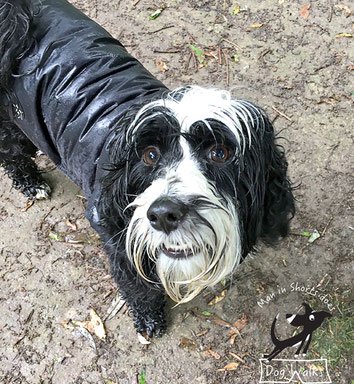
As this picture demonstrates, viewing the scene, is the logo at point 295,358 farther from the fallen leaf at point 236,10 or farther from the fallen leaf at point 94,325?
the fallen leaf at point 236,10

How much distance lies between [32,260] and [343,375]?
2.14 metres

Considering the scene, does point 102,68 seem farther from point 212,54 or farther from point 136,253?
point 212,54

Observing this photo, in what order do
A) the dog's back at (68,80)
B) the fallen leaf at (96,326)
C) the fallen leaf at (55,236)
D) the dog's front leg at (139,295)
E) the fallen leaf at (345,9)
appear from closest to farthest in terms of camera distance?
the dog's front leg at (139,295), the dog's back at (68,80), the fallen leaf at (96,326), the fallen leaf at (55,236), the fallen leaf at (345,9)

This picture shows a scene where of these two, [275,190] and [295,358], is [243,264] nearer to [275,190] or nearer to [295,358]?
[295,358]

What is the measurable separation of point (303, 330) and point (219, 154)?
164 centimetres

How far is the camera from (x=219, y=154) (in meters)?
2.32

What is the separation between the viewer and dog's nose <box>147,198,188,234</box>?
6.91ft

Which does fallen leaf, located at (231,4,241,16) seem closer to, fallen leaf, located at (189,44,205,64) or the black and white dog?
fallen leaf, located at (189,44,205,64)

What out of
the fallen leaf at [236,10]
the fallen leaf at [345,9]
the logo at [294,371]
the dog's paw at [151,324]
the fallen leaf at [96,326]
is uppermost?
the fallen leaf at [236,10]

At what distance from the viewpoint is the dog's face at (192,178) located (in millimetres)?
2201

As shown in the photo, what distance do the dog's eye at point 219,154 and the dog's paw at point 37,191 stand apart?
82.5 inches

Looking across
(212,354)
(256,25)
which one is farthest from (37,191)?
(256,25)

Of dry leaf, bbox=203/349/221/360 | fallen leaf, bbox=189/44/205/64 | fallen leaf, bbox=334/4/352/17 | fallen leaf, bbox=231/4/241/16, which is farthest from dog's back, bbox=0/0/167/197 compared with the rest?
fallen leaf, bbox=334/4/352/17

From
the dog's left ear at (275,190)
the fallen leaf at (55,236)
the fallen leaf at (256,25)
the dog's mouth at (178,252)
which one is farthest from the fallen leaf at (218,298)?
the fallen leaf at (256,25)
